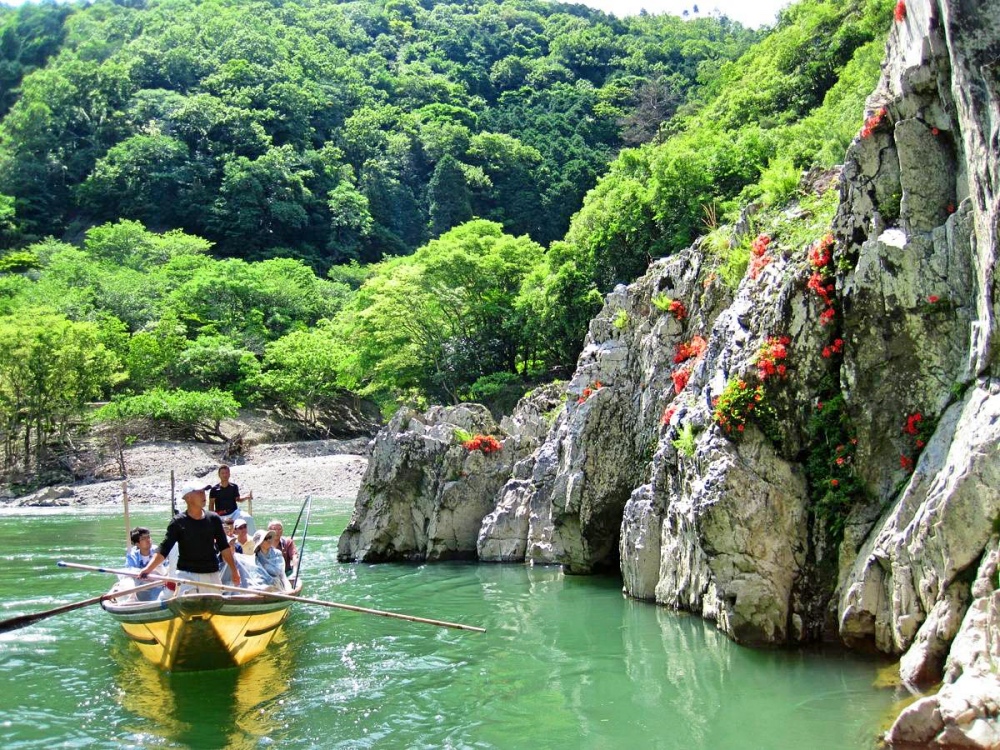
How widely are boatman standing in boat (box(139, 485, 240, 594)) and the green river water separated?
155 cm

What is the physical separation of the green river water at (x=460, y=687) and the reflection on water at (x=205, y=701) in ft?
0.11

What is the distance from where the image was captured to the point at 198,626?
11188 millimetres

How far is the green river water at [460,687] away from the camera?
939 cm

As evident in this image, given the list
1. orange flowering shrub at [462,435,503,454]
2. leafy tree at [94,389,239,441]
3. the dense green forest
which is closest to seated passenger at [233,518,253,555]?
orange flowering shrub at [462,435,503,454]

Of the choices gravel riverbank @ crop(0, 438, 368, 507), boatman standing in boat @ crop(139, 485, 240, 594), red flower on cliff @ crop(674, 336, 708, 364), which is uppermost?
red flower on cliff @ crop(674, 336, 708, 364)

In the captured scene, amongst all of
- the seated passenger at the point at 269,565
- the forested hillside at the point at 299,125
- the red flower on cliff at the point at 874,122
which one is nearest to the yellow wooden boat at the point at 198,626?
the seated passenger at the point at 269,565

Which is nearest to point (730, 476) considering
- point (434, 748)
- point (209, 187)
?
point (434, 748)

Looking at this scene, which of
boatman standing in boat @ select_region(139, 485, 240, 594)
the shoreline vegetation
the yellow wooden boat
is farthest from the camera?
the shoreline vegetation

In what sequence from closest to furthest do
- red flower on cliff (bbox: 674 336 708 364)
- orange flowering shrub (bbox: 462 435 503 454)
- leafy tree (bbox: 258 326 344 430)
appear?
red flower on cliff (bbox: 674 336 708 364) < orange flowering shrub (bbox: 462 435 503 454) < leafy tree (bbox: 258 326 344 430)

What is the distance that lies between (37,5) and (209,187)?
210ft

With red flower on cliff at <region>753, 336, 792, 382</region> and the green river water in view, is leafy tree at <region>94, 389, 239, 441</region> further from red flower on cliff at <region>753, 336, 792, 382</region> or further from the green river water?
red flower on cliff at <region>753, 336, 792, 382</region>

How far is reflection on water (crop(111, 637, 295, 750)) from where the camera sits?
9.61 meters

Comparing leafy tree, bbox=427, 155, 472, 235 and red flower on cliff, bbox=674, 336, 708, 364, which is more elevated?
leafy tree, bbox=427, 155, 472, 235

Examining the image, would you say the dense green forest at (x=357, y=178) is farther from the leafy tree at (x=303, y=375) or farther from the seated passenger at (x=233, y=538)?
the seated passenger at (x=233, y=538)
